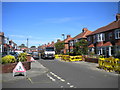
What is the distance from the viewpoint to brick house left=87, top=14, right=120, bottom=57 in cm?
3128

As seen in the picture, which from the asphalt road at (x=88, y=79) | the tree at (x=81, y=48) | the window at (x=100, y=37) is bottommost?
the asphalt road at (x=88, y=79)

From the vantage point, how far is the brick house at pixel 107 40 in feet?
103

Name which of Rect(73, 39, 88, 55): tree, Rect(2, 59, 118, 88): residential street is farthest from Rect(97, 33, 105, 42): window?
Rect(2, 59, 118, 88): residential street

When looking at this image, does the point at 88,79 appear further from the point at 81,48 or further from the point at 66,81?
the point at 81,48

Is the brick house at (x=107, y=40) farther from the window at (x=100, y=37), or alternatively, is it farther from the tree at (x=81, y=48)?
the tree at (x=81, y=48)

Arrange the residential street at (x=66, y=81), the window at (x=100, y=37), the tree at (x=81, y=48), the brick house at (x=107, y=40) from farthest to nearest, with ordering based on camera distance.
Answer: the window at (x=100, y=37), the tree at (x=81, y=48), the brick house at (x=107, y=40), the residential street at (x=66, y=81)

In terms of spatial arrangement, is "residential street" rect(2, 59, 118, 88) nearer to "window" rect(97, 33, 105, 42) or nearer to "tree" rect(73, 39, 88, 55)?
"tree" rect(73, 39, 88, 55)

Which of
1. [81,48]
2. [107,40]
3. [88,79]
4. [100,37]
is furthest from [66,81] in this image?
[100,37]

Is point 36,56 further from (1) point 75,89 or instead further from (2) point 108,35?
(1) point 75,89

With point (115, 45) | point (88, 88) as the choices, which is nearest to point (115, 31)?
point (115, 45)

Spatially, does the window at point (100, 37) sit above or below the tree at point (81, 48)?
above

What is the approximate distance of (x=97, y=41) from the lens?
37500mm

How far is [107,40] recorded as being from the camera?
115 feet

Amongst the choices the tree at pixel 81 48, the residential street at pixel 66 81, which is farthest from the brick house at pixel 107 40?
the residential street at pixel 66 81
